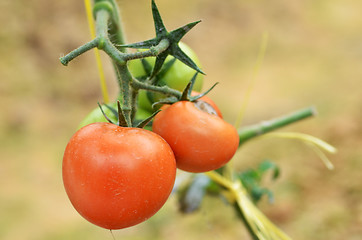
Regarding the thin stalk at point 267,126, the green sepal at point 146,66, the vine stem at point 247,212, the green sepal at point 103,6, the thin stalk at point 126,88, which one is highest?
the green sepal at point 103,6

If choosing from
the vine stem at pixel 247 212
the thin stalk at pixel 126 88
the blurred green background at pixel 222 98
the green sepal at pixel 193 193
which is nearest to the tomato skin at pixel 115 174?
the thin stalk at pixel 126 88

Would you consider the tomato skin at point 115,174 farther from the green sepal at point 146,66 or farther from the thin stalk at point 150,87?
the green sepal at point 146,66

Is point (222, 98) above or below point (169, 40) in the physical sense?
below

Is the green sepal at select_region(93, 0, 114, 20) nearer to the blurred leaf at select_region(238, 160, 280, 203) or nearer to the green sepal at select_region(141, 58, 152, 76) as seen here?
the green sepal at select_region(141, 58, 152, 76)

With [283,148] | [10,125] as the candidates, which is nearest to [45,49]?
[10,125]

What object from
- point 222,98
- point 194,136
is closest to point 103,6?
point 194,136

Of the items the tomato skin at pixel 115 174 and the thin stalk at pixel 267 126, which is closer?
the tomato skin at pixel 115 174

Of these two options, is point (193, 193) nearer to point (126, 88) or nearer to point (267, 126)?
point (267, 126)
